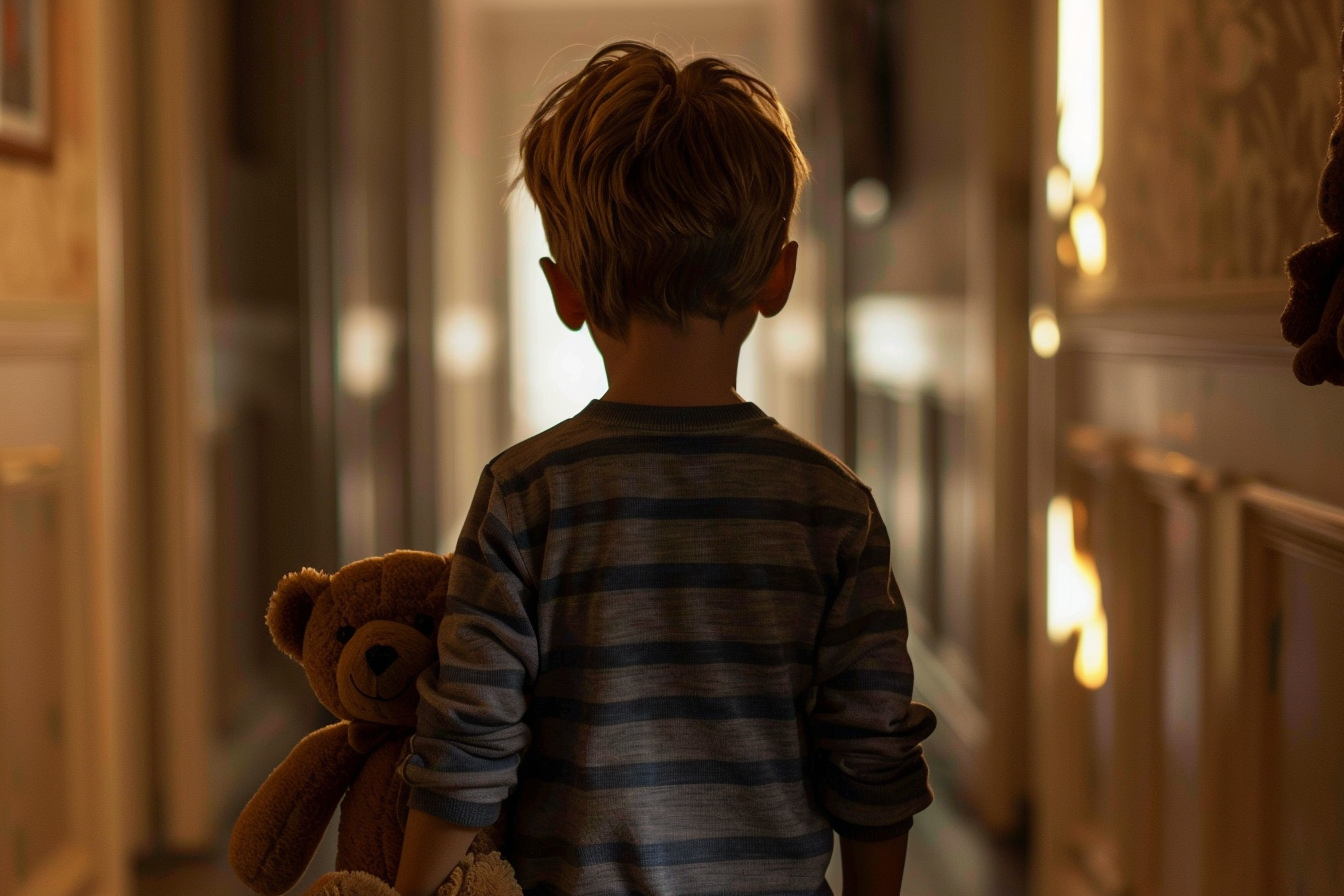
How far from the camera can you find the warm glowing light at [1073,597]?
1807 mm

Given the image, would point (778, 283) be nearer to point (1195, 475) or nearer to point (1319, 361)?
point (1319, 361)

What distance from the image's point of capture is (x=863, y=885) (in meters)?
0.80

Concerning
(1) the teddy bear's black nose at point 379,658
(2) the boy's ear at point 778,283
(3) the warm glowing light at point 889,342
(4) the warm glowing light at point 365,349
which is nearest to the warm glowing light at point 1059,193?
(3) the warm glowing light at point 889,342

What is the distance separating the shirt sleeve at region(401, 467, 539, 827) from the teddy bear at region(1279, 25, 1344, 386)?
1.52ft

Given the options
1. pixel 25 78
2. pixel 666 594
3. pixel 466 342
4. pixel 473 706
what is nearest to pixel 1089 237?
pixel 666 594

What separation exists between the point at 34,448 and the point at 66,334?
0.19 metres

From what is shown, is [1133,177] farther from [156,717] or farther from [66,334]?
[156,717]

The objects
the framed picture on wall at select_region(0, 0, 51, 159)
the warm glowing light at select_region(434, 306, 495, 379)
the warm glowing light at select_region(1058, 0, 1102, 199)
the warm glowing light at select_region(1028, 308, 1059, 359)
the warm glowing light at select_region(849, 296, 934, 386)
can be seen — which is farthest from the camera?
the warm glowing light at select_region(434, 306, 495, 379)

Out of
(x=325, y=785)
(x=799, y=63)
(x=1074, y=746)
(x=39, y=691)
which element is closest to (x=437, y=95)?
(x=799, y=63)

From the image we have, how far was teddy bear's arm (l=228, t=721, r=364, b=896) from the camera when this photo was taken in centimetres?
83

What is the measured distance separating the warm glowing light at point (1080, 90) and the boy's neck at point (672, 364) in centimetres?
122

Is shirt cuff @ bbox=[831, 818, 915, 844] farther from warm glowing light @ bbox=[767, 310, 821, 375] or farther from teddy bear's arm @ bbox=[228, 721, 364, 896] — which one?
warm glowing light @ bbox=[767, 310, 821, 375]

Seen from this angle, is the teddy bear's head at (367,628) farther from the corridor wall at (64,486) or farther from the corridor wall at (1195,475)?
the corridor wall at (64,486)

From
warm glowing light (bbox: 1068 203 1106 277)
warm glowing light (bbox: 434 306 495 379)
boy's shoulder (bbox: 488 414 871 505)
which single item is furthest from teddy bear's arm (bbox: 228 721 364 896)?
warm glowing light (bbox: 434 306 495 379)
